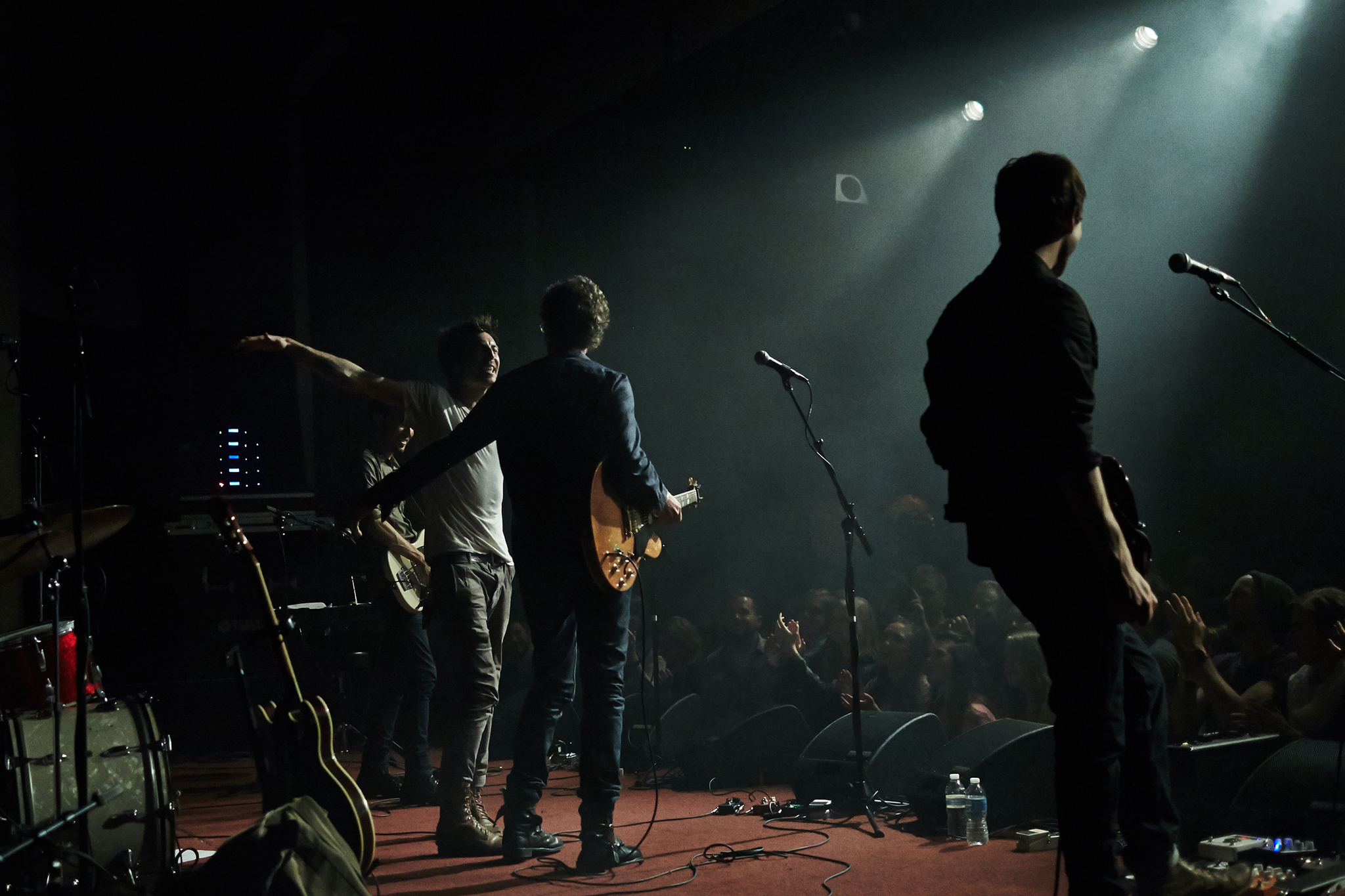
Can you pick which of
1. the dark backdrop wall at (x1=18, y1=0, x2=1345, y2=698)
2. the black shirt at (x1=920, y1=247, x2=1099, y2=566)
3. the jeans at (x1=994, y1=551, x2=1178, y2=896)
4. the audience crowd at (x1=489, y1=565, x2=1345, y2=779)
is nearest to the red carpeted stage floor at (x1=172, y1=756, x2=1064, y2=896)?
the audience crowd at (x1=489, y1=565, x2=1345, y2=779)

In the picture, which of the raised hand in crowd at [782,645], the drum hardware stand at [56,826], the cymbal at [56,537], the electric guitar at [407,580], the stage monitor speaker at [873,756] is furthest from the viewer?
the raised hand in crowd at [782,645]

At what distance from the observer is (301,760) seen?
304 cm

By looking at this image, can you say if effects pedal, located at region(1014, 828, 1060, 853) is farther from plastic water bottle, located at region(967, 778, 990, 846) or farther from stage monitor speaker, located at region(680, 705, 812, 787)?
stage monitor speaker, located at region(680, 705, 812, 787)

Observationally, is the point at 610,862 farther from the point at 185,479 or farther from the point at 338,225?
the point at 338,225

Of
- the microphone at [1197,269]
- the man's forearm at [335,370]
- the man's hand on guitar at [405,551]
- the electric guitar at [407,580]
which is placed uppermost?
the man's forearm at [335,370]

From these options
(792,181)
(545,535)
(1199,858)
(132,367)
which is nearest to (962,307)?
(545,535)

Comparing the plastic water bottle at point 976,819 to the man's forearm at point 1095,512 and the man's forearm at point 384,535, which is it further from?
the man's forearm at point 384,535

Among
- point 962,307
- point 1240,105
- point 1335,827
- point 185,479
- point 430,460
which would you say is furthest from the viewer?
point 185,479

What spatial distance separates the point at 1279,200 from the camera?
7.76 metres

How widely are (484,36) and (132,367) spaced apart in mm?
3858

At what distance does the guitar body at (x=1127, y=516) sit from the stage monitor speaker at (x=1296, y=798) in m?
1.60

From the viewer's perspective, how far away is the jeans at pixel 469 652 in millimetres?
4176

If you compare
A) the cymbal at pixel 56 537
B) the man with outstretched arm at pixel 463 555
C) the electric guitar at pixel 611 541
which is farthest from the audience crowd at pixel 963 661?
the cymbal at pixel 56 537

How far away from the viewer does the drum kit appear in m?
3.29
